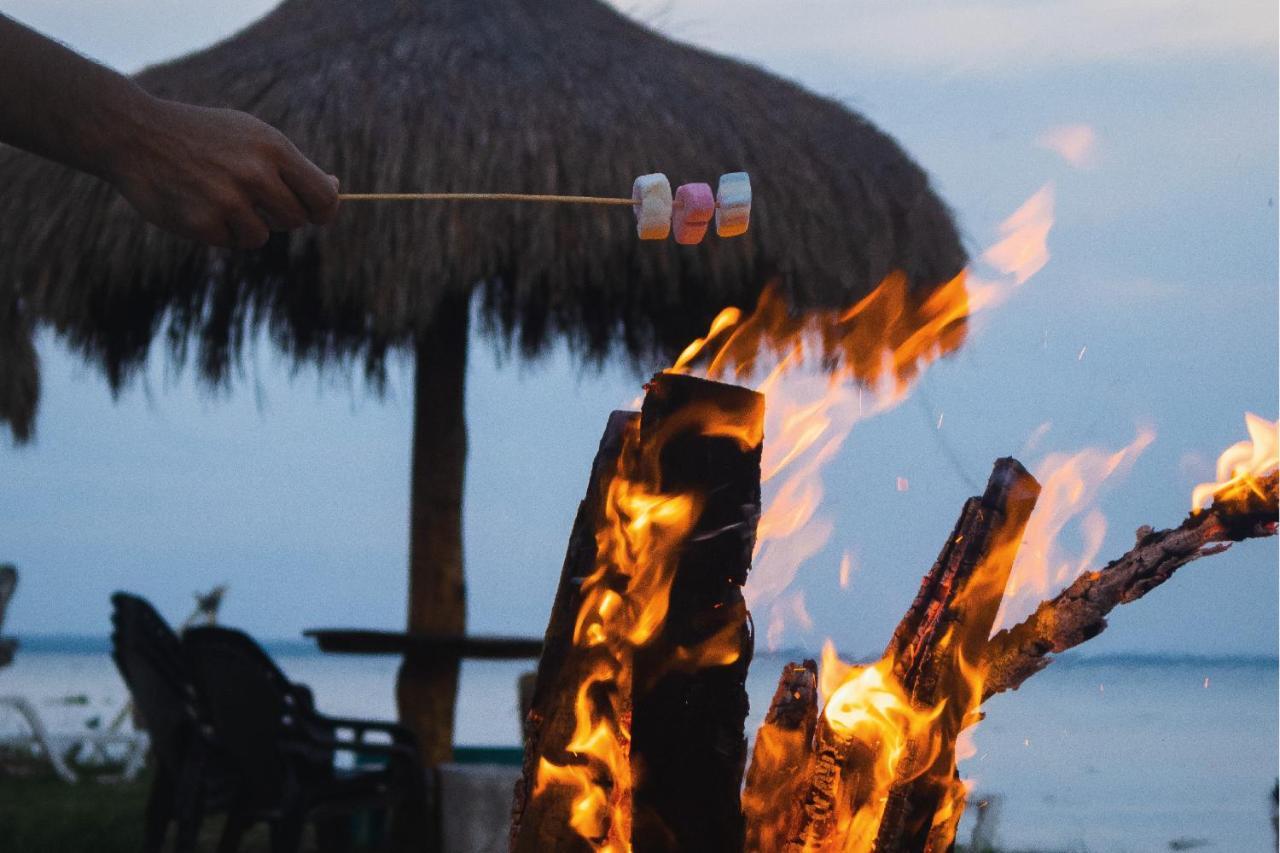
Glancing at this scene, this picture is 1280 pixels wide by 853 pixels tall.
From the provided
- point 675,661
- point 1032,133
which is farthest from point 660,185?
point 1032,133

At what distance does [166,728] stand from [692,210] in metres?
3.97

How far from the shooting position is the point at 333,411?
7.32 metres

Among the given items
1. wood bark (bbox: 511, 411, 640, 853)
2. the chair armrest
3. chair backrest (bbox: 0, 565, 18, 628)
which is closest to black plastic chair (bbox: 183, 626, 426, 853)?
the chair armrest

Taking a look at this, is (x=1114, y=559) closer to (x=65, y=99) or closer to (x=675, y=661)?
(x=675, y=661)

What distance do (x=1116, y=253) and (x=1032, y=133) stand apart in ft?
1.06

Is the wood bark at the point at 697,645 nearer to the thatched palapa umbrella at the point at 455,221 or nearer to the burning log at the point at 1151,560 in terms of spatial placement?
the burning log at the point at 1151,560

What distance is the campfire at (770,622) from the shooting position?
2.08 m

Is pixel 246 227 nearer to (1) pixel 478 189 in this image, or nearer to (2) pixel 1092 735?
(1) pixel 478 189

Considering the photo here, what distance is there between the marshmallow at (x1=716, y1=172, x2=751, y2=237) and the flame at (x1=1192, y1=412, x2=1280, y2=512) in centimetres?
81

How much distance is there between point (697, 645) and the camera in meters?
2.07

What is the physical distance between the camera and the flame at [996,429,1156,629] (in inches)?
94.4

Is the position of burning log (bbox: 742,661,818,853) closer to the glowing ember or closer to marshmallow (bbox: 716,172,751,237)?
the glowing ember

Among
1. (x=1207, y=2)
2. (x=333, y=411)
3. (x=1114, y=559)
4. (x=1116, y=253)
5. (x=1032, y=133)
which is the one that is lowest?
(x=333, y=411)

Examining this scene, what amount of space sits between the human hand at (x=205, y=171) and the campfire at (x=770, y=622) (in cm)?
58
